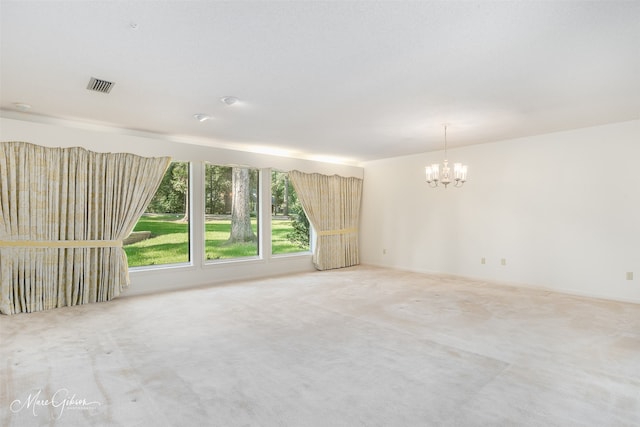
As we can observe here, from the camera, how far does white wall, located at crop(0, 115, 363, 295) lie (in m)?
4.23

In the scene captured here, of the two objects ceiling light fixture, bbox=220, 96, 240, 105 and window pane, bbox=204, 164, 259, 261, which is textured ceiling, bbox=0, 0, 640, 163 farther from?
window pane, bbox=204, 164, 259, 261

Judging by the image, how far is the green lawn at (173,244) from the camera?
5.14 meters

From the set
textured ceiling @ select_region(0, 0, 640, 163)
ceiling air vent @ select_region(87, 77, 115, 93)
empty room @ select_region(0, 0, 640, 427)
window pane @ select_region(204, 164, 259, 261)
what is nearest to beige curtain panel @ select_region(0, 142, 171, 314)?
empty room @ select_region(0, 0, 640, 427)

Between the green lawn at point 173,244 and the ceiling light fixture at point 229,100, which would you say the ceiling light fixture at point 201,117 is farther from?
the green lawn at point 173,244

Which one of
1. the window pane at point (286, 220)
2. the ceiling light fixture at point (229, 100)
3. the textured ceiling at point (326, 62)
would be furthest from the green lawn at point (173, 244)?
the ceiling light fixture at point (229, 100)

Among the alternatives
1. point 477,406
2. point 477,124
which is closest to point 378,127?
point 477,124

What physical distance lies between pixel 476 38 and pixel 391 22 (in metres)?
Result: 0.68

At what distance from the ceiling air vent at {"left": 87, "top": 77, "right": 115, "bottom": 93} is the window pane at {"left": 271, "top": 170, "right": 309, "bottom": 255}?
3535 millimetres

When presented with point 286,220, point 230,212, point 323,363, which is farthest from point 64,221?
point 323,363

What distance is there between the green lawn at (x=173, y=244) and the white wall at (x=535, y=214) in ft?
11.5

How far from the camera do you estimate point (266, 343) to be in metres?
3.09

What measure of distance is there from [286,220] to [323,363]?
4405 millimetres

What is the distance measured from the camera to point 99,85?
3.20 meters

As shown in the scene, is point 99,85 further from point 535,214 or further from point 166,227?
point 535,214
